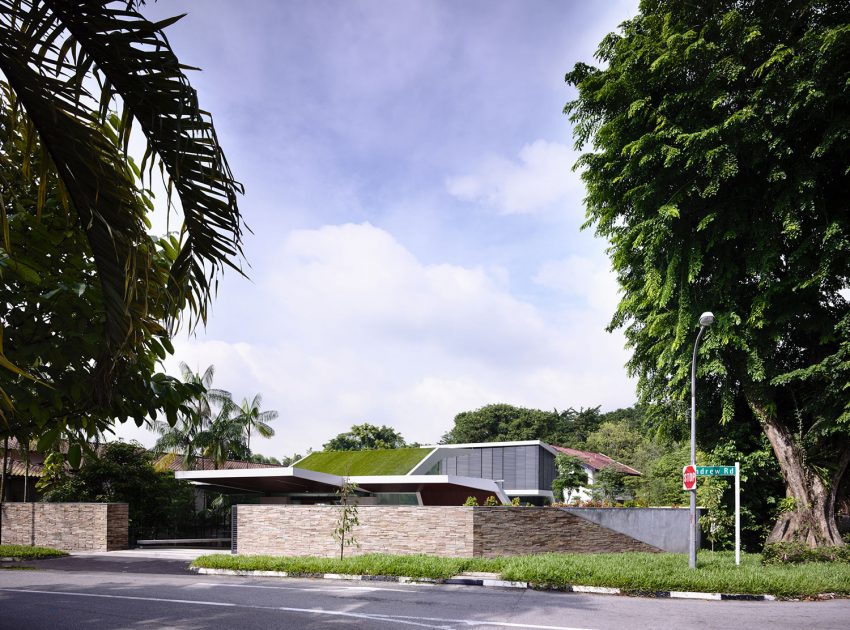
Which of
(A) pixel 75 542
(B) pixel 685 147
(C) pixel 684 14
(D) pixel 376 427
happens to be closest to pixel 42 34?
(B) pixel 685 147

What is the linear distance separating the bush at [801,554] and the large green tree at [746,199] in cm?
154

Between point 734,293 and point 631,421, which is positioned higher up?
point 734,293

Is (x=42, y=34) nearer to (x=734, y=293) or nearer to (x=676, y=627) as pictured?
(x=676, y=627)

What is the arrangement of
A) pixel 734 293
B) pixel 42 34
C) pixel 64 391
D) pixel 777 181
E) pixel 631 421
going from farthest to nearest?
1. pixel 631 421
2. pixel 734 293
3. pixel 777 181
4. pixel 64 391
5. pixel 42 34

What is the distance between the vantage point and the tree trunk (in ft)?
68.0

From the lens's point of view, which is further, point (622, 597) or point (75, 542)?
point (75, 542)

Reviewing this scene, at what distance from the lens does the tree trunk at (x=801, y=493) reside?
20.7 metres

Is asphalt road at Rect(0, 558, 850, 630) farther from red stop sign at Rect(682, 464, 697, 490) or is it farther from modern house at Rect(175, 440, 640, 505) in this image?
modern house at Rect(175, 440, 640, 505)

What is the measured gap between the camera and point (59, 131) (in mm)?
3820

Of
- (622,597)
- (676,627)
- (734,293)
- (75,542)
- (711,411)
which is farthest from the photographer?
(75,542)

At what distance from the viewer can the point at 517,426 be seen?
68.6 meters

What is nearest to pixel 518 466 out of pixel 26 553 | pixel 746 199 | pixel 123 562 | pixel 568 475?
pixel 568 475

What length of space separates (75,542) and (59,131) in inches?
1122

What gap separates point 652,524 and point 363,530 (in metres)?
9.73
